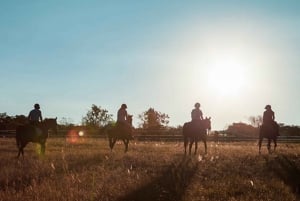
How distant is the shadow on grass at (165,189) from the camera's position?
41.0 ft

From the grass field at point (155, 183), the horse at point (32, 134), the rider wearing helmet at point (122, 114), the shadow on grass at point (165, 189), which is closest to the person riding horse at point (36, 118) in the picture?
the horse at point (32, 134)

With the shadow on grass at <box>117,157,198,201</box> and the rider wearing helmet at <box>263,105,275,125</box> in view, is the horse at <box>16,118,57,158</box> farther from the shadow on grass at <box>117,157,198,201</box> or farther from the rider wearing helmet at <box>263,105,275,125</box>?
the rider wearing helmet at <box>263,105,275,125</box>

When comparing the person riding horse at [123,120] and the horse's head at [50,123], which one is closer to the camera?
the horse's head at [50,123]

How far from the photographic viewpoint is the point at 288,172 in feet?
60.3

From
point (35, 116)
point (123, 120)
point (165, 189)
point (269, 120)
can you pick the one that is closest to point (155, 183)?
point (165, 189)

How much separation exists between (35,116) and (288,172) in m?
13.6

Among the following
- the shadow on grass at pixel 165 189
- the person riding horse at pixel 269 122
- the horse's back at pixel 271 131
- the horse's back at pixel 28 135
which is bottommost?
the shadow on grass at pixel 165 189

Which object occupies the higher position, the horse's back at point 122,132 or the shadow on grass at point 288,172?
the horse's back at point 122,132

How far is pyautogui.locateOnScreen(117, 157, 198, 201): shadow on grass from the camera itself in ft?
41.0

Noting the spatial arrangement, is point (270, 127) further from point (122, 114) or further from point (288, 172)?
point (288, 172)

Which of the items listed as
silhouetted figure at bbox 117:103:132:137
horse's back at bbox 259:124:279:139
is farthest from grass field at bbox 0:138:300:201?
horse's back at bbox 259:124:279:139

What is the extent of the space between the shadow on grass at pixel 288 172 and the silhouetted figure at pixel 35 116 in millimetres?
11644

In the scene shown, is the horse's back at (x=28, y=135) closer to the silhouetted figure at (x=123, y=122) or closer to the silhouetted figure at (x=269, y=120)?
the silhouetted figure at (x=123, y=122)

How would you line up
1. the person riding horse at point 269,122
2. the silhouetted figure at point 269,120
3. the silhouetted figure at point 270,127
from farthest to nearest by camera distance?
1. the silhouetted figure at point 270,127
2. the person riding horse at point 269,122
3. the silhouetted figure at point 269,120
